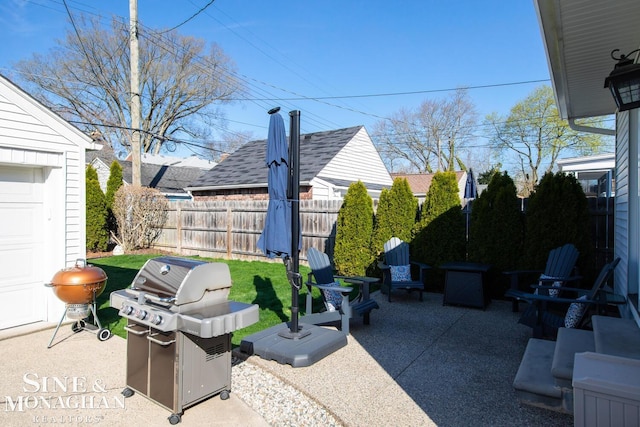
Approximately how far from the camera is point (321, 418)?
2.85 metres

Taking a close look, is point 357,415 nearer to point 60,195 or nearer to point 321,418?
point 321,418

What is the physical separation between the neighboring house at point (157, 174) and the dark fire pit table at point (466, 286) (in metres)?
15.0

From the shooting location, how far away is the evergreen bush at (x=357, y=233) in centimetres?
818

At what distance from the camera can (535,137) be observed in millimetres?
27156

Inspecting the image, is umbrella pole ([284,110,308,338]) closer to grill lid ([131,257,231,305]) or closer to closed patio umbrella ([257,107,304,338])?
closed patio umbrella ([257,107,304,338])

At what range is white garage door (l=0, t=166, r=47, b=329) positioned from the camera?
4648 millimetres

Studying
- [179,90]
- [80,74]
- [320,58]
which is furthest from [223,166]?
[80,74]

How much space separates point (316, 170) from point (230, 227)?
12.2 feet

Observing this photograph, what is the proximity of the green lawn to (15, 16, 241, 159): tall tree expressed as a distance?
41.9 feet

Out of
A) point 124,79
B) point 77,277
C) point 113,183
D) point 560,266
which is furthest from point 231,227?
point 124,79

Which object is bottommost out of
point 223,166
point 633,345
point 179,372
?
point 179,372

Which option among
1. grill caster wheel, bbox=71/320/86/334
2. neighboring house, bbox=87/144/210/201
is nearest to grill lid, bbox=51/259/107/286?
grill caster wheel, bbox=71/320/86/334

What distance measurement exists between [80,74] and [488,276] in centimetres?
2452

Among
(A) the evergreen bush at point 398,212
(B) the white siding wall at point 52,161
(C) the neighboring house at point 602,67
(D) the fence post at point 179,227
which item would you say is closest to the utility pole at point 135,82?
(D) the fence post at point 179,227
